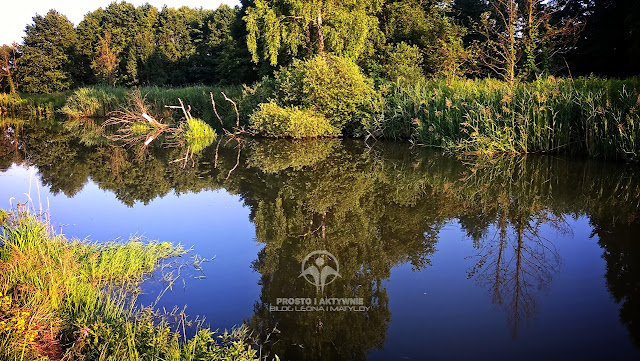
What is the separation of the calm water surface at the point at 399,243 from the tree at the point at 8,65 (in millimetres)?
35800

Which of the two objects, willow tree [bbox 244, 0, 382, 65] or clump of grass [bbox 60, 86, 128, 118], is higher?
clump of grass [bbox 60, 86, 128, 118]

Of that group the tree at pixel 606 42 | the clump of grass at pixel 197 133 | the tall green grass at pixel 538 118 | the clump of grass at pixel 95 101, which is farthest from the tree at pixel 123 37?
the tall green grass at pixel 538 118

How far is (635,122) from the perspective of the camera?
9.78 m

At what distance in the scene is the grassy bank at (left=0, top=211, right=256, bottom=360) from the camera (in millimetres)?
3115

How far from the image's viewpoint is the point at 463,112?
44.3 ft

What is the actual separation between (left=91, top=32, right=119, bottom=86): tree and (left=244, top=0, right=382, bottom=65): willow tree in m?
26.0

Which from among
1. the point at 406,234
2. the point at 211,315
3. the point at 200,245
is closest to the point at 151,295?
the point at 211,315

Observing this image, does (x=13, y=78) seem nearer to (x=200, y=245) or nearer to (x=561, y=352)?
(x=200, y=245)

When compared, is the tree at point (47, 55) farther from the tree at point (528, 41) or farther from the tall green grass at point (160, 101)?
the tree at point (528, 41)

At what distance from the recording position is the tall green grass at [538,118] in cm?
1040

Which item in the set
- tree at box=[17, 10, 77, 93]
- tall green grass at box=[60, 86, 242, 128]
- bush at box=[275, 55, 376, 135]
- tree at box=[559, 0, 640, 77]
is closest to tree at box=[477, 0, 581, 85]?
tree at box=[559, 0, 640, 77]

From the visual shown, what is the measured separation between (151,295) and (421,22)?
20.9m

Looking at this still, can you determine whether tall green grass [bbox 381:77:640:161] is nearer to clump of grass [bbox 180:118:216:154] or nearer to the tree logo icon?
the tree logo icon

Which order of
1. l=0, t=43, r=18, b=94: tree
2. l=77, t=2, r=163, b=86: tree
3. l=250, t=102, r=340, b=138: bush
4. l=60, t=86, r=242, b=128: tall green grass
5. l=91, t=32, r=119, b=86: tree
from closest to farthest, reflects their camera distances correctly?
1. l=250, t=102, r=340, b=138: bush
2. l=60, t=86, r=242, b=128: tall green grass
3. l=0, t=43, r=18, b=94: tree
4. l=91, t=32, r=119, b=86: tree
5. l=77, t=2, r=163, b=86: tree
